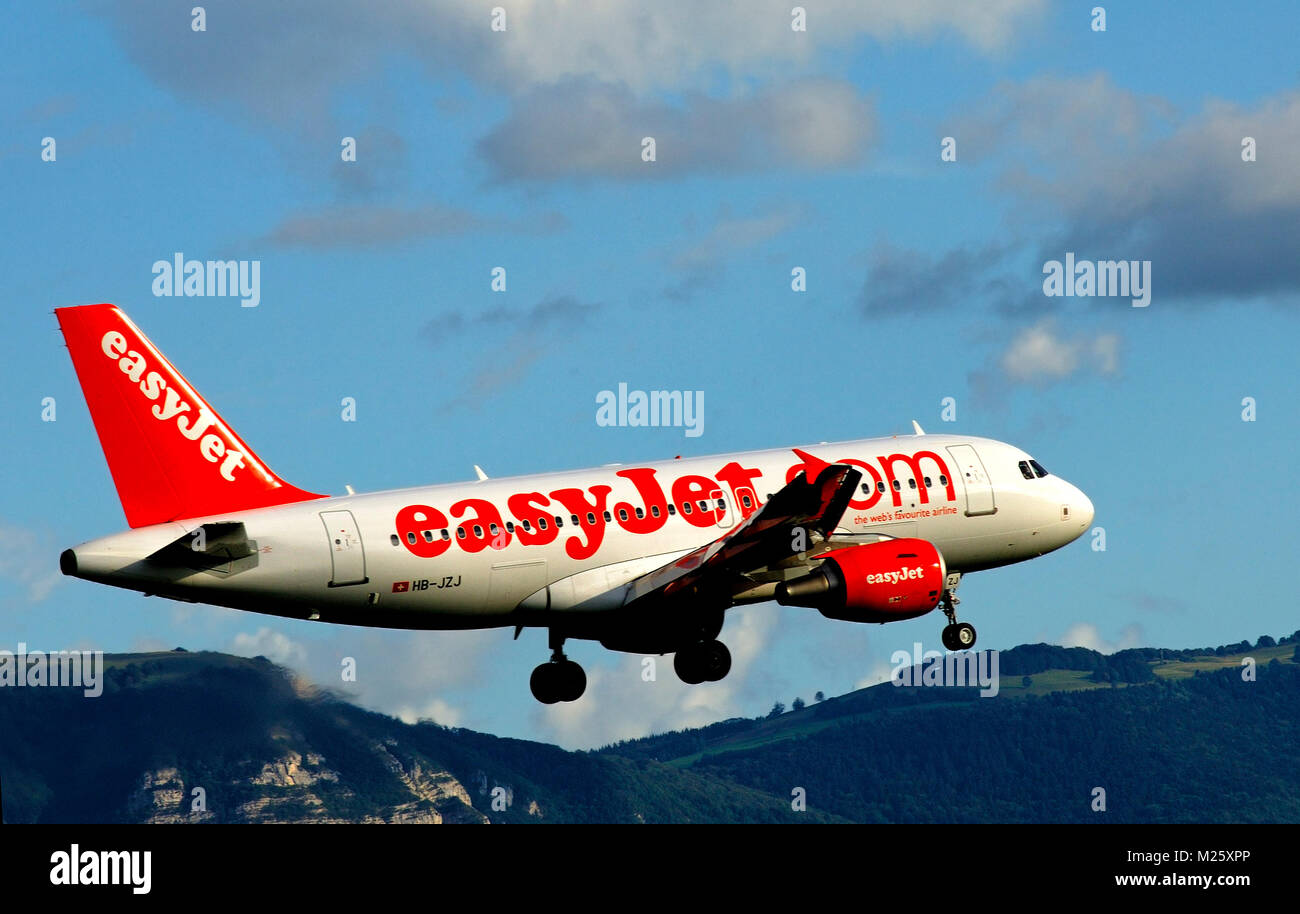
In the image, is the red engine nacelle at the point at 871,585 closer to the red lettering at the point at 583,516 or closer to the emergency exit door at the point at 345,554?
the red lettering at the point at 583,516

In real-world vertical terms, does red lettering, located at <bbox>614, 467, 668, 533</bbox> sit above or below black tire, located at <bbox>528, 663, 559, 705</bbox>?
above

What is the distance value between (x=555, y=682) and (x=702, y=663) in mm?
4660

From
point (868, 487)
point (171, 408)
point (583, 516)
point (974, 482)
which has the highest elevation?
point (171, 408)

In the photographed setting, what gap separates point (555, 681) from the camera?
59969 mm

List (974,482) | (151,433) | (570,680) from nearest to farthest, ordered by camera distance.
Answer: (151,433) < (570,680) < (974,482)

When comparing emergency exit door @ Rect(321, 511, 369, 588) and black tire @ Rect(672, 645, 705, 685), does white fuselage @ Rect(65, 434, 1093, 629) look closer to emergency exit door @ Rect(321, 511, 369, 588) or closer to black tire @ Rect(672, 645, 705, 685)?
emergency exit door @ Rect(321, 511, 369, 588)

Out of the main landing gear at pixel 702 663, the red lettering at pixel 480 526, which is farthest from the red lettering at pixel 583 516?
the main landing gear at pixel 702 663

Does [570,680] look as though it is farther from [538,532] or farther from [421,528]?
[421,528]

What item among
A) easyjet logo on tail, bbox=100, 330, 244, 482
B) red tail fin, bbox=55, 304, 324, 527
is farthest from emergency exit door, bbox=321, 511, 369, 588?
easyjet logo on tail, bbox=100, 330, 244, 482

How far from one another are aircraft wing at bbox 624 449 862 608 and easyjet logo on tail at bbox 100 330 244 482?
11.9 meters

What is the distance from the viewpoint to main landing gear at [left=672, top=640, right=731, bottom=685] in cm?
5875

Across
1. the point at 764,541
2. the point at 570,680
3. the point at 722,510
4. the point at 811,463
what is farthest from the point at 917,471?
the point at 570,680
